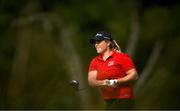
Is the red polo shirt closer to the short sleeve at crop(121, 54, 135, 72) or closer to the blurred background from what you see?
the short sleeve at crop(121, 54, 135, 72)

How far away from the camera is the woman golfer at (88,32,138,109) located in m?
7.74

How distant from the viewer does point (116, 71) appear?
785 centimetres

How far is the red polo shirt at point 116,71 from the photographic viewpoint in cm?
780

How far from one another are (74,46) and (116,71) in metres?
15.9

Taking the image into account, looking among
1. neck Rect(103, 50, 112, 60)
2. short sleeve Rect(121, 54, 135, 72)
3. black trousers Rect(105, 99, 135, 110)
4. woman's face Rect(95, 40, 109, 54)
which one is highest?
woman's face Rect(95, 40, 109, 54)

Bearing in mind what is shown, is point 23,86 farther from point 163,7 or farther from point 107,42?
point 107,42

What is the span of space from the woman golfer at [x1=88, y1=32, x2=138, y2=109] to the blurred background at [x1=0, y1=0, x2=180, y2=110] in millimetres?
12775

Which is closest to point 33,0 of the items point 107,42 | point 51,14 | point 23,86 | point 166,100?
point 51,14

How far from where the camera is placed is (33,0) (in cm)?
2470

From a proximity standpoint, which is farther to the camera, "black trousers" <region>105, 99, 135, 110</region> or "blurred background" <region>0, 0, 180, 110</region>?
"blurred background" <region>0, 0, 180, 110</region>

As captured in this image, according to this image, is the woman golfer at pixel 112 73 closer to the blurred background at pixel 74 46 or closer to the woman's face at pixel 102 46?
the woman's face at pixel 102 46

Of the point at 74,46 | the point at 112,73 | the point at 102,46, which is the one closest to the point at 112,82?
the point at 112,73

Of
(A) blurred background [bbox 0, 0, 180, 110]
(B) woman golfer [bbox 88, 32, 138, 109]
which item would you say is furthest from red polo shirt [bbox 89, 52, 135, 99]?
(A) blurred background [bbox 0, 0, 180, 110]

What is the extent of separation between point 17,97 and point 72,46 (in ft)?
9.29
